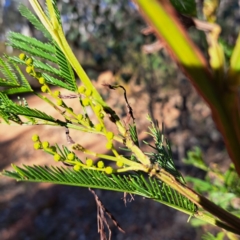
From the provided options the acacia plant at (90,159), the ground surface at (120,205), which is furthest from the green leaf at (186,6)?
the ground surface at (120,205)

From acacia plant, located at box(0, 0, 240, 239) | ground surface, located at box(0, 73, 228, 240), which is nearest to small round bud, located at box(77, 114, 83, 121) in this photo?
acacia plant, located at box(0, 0, 240, 239)

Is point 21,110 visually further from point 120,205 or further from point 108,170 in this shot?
point 120,205

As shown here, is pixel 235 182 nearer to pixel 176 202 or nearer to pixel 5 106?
pixel 176 202

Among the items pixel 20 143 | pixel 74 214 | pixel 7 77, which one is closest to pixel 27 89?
pixel 7 77

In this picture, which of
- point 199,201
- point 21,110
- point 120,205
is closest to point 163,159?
point 199,201

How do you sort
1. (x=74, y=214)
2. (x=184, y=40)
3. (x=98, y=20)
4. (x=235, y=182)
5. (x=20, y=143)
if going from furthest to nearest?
1. (x=20, y=143)
2. (x=74, y=214)
3. (x=98, y=20)
4. (x=235, y=182)
5. (x=184, y=40)

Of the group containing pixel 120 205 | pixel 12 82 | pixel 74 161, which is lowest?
pixel 120 205
